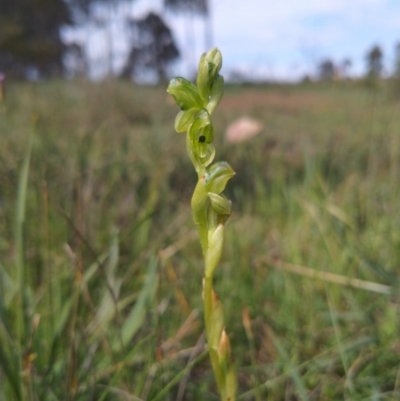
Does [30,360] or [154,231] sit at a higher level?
[30,360]

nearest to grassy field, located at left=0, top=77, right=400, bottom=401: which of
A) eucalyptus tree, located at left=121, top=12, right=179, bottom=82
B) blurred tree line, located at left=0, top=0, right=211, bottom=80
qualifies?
blurred tree line, located at left=0, top=0, right=211, bottom=80

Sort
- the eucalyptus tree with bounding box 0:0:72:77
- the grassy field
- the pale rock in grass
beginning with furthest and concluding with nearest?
the eucalyptus tree with bounding box 0:0:72:77
the pale rock in grass
the grassy field

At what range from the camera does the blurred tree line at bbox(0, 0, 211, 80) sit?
1179 cm

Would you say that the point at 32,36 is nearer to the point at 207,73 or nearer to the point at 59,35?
the point at 59,35

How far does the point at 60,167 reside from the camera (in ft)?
4.71

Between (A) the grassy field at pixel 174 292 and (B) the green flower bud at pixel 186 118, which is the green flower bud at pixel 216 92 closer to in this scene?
(B) the green flower bud at pixel 186 118

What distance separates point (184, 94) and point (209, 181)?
5 centimetres

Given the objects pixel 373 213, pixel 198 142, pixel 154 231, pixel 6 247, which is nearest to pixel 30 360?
pixel 198 142

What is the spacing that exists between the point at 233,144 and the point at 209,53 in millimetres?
1991

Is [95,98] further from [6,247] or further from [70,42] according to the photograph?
[70,42]

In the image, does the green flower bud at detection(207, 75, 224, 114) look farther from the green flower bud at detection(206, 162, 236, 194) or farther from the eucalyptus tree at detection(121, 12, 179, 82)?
the eucalyptus tree at detection(121, 12, 179, 82)

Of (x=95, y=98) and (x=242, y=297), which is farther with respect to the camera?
(x=95, y=98)

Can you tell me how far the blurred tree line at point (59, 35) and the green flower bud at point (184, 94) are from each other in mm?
10243

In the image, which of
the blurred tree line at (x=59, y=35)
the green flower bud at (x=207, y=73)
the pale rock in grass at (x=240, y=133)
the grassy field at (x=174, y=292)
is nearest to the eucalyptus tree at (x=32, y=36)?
the blurred tree line at (x=59, y=35)
